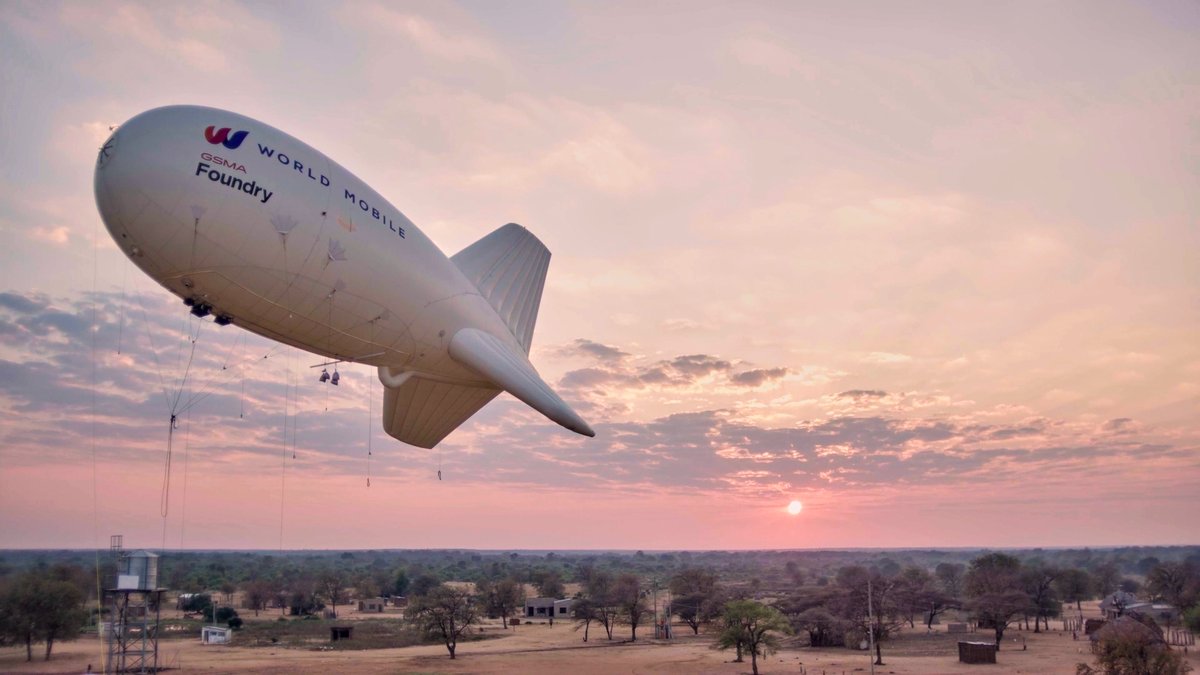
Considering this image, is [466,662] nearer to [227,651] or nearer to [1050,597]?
[227,651]

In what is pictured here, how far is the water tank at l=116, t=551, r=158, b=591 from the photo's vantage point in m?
40.0

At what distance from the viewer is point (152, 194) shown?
2055cm

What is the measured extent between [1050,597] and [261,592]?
306 ft

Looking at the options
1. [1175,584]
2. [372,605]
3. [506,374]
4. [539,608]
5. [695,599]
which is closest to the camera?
[506,374]

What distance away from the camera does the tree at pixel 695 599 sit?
83.0m

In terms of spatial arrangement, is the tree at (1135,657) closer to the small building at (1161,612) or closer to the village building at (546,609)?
the small building at (1161,612)

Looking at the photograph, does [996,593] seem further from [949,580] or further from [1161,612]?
[949,580]

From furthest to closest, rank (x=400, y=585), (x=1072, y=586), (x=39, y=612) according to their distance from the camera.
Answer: (x=400, y=585) → (x=1072, y=586) → (x=39, y=612)

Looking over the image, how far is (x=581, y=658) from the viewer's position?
6191cm

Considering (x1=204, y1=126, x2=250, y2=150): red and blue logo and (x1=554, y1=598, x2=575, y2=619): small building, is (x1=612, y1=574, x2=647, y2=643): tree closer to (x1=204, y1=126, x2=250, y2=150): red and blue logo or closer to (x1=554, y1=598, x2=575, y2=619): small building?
(x1=554, y1=598, x2=575, y2=619): small building

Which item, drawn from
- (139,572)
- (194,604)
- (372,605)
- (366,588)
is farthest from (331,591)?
(139,572)

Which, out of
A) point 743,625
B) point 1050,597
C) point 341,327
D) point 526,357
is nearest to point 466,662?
point 743,625

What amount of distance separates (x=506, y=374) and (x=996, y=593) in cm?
6634

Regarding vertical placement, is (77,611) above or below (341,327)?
below
